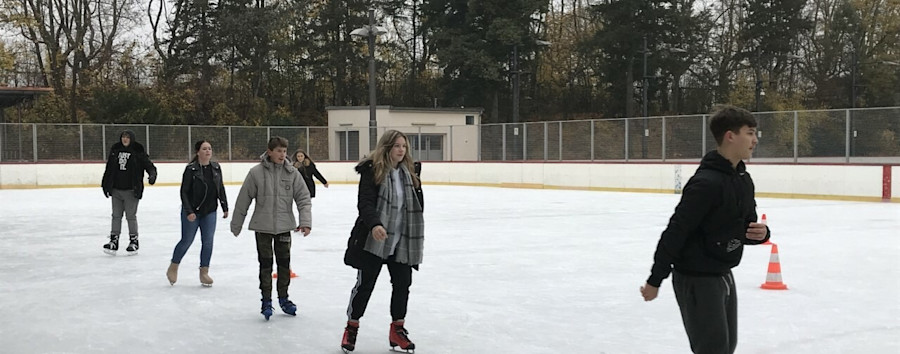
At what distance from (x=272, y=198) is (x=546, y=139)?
2402 centimetres

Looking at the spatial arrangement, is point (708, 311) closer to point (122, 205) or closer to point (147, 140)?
point (122, 205)

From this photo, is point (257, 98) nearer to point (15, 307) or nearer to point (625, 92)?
point (625, 92)

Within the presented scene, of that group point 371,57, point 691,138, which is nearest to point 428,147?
point 371,57

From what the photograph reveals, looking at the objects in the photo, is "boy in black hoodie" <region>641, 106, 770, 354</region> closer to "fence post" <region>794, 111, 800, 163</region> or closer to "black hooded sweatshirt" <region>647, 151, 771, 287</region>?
"black hooded sweatshirt" <region>647, 151, 771, 287</region>

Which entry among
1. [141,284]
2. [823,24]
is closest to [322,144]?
[141,284]

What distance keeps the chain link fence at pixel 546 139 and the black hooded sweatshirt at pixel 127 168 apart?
17.3 m

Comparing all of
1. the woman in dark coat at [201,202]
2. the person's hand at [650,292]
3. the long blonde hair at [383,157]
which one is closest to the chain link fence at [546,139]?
the woman in dark coat at [201,202]

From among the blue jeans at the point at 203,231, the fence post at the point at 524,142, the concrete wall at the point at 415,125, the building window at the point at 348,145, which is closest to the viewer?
the blue jeans at the point at 203,231

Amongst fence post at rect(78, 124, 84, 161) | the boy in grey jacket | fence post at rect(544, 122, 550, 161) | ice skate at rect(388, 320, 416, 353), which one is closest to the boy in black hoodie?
ice skate at rect(388, 320, 416, 353)

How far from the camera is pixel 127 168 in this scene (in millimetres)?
10734

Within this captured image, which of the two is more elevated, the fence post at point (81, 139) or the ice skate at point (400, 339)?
the fence post at point (81, 139)

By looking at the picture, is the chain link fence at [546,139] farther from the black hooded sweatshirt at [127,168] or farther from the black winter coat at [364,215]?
the black winter coat at [364,215]

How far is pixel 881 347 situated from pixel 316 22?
5193cm

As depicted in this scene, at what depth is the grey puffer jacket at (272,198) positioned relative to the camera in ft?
22.2
